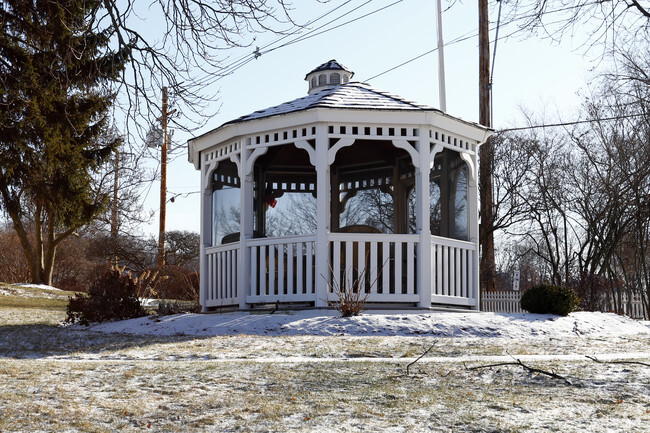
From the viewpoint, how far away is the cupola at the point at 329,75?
50.5ft

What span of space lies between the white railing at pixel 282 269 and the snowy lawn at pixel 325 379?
1.54 metres

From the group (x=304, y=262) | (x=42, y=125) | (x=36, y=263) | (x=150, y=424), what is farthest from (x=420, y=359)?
(x=36, y=263)

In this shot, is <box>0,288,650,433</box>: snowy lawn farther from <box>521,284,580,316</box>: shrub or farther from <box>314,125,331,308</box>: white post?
<box>521,284,580,316</box>: shrub

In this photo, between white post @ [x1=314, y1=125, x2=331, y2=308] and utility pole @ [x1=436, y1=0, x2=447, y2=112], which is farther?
utility pole @ [x1=436, y1=0, x2=447, y2=112]

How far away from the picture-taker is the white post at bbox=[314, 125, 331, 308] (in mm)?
11352

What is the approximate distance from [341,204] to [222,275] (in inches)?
118

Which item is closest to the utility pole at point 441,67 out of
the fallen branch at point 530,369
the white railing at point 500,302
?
the white railing at point 500,302

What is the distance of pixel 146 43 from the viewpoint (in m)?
8.18

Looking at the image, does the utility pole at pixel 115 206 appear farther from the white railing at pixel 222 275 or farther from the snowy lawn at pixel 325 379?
the snowy lawn at pixel 325 379

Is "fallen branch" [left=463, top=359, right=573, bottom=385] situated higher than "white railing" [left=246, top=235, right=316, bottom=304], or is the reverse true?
"white railing" [left=246, top=235, right=316, bottom=304]

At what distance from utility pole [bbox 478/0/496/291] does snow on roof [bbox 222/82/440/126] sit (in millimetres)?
8072

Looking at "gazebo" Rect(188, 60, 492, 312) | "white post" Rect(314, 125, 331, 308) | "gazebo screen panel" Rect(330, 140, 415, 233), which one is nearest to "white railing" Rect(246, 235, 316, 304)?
"gazebo" Rect(188, 60, 492, 312)

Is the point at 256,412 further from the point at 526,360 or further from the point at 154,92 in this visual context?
the point at 154,92

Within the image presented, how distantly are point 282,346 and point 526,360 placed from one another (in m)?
2.77
